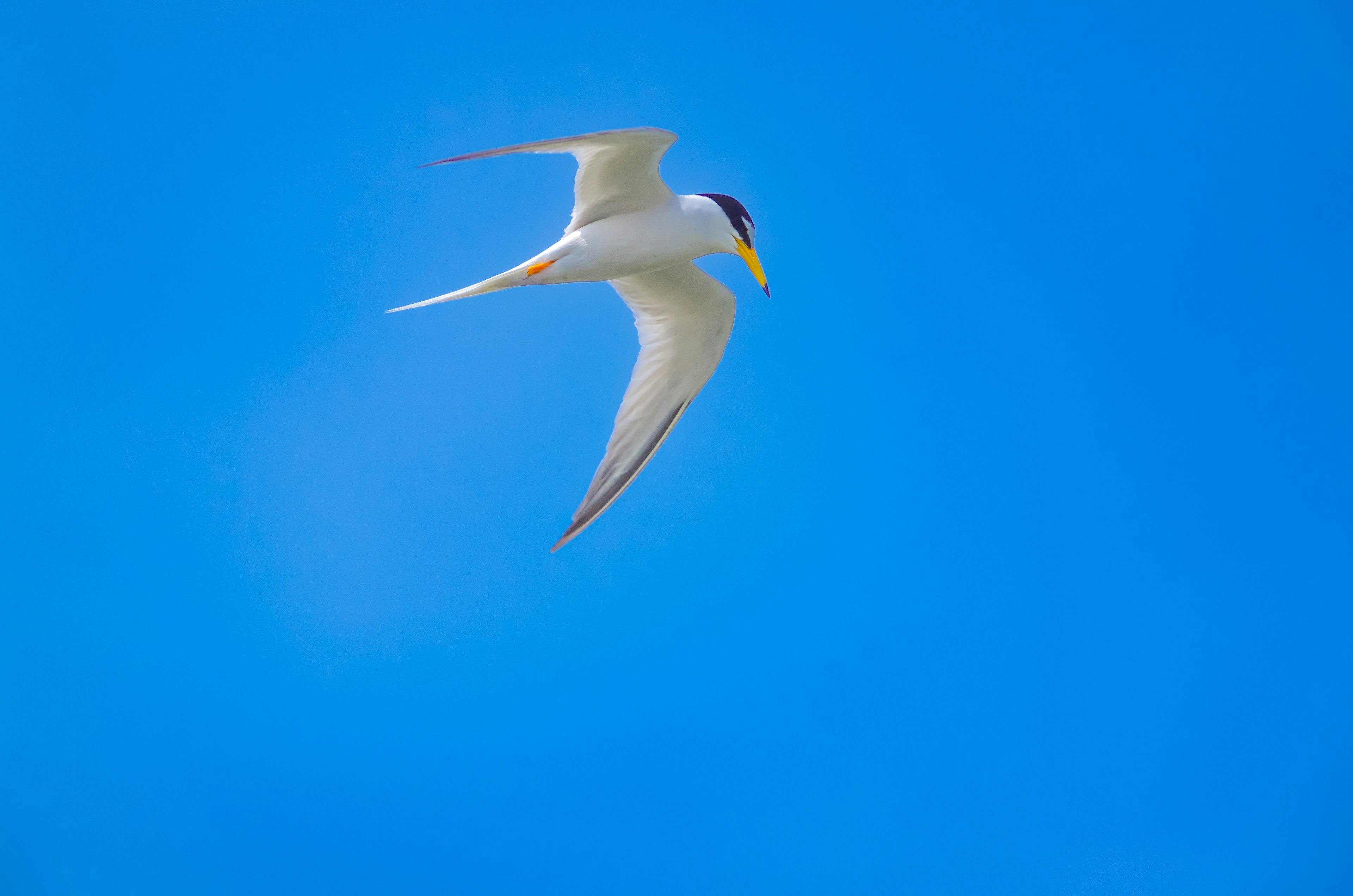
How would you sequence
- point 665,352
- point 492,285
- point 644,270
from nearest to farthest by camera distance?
1. point 492,285
2. point 644,270
3. point 665,352

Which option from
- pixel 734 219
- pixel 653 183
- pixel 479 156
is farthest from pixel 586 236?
pixel 479 156

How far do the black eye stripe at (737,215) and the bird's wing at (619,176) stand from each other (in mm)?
158

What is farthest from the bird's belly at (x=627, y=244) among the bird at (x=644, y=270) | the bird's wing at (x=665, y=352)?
the bird's wing at (x=665, y=352)

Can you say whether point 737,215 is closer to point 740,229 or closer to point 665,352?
point 740,229

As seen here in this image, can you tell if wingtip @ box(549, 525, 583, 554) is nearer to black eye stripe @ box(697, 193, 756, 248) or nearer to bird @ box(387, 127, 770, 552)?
bird @ box(387, 127, 770, 552)

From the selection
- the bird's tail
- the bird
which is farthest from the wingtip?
the bird's tail

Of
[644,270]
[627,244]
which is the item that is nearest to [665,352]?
[644,270]

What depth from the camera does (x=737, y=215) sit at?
294 centimetres

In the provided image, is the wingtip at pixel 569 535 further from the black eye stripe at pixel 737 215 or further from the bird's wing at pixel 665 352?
the black eye stripe at pixel 737 215

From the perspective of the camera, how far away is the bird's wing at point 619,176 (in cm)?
256

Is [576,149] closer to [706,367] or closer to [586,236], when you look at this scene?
[586,236]

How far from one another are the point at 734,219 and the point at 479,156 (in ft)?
3.64

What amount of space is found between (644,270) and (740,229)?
1.03 feet

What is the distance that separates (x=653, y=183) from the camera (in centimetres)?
287
